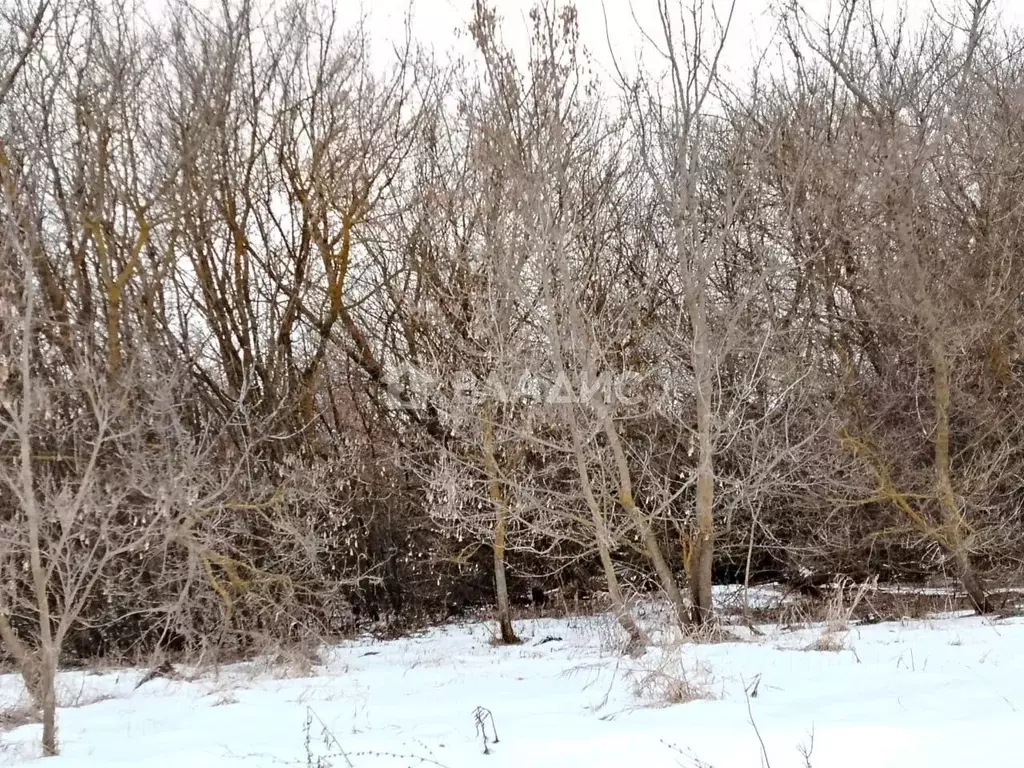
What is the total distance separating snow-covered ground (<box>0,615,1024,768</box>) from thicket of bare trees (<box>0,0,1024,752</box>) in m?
2.24

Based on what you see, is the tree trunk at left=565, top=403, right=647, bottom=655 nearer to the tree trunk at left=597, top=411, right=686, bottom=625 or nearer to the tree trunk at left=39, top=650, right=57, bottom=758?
the tree trunk at left=597, top=411, right=686, bottom=625

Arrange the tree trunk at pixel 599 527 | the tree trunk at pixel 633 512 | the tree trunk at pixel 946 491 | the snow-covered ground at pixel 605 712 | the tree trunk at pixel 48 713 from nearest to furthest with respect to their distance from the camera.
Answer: the snow-covered ground at pixel 605 712, the tree trunk at pixel 48 713, the tree trunk at pixel 599 527, the tree trunk at pixel 633 512, the tree trunk at pixel 946 491

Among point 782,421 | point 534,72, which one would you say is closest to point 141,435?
point 534,72

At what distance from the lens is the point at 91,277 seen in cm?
1369

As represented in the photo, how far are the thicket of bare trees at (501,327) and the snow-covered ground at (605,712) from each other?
7.36 ft

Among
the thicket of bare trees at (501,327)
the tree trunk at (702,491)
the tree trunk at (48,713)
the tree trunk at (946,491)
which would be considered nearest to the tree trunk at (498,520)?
the thicket of bare trees at (501,327)

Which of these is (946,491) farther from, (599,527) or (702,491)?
(599,527)

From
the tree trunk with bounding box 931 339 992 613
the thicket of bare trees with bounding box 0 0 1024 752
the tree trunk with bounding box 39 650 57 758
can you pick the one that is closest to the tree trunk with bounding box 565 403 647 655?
the thicket of bare trees with bounding box 0 0 1024 752

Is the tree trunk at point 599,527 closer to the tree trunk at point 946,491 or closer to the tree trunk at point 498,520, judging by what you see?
the tree trunk at point 498,520

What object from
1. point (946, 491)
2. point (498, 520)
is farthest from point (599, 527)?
point (946, 491)

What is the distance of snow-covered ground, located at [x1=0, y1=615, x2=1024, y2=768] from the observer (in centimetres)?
455

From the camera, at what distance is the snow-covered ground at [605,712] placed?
4.55 meters

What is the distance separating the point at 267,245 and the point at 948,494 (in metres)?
11.6

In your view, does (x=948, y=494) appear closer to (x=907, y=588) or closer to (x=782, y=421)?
(x=782, y=421)
